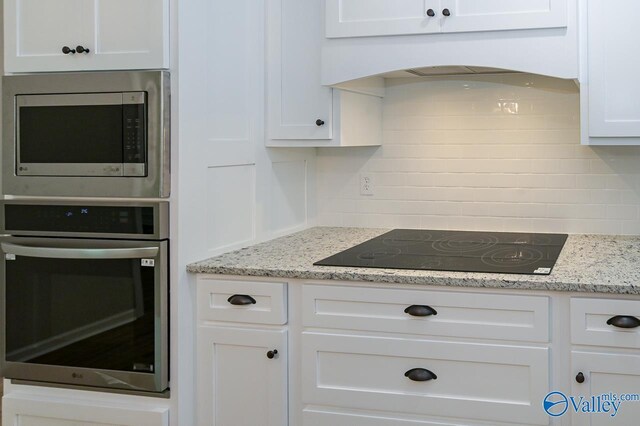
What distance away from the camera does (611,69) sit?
2.95 m

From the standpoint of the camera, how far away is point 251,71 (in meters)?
3.24

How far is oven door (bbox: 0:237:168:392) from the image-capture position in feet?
8.99

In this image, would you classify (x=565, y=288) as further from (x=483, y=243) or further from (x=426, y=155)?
(x=426, y=155)

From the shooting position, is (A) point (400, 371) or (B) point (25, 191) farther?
(B) point (25, 191)

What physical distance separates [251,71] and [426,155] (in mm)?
881

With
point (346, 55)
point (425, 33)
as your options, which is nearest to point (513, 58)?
point (425, 33)

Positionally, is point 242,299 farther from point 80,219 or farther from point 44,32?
point 44,32

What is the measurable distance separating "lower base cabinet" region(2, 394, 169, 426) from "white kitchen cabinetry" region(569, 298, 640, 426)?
1.31m

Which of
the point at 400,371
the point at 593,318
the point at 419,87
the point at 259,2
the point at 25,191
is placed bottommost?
the point at 400,371

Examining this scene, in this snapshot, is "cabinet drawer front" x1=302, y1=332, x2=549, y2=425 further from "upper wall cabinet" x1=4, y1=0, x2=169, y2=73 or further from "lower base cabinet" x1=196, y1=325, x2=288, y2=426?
"upper wall cabinet" x1=4, y1=0, x2=169, y2=73

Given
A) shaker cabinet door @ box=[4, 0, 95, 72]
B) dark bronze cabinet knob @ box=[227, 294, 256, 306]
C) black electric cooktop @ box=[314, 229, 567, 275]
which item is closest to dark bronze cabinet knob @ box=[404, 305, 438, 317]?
black electric cooktop @ box=[314, 229, 567, 275]

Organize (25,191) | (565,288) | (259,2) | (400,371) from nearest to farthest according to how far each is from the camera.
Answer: (565,288), (400,371), (25,191), (259,2)

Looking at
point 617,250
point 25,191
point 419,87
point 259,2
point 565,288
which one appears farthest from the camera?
→ point 419,87

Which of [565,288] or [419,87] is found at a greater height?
[419,87]
